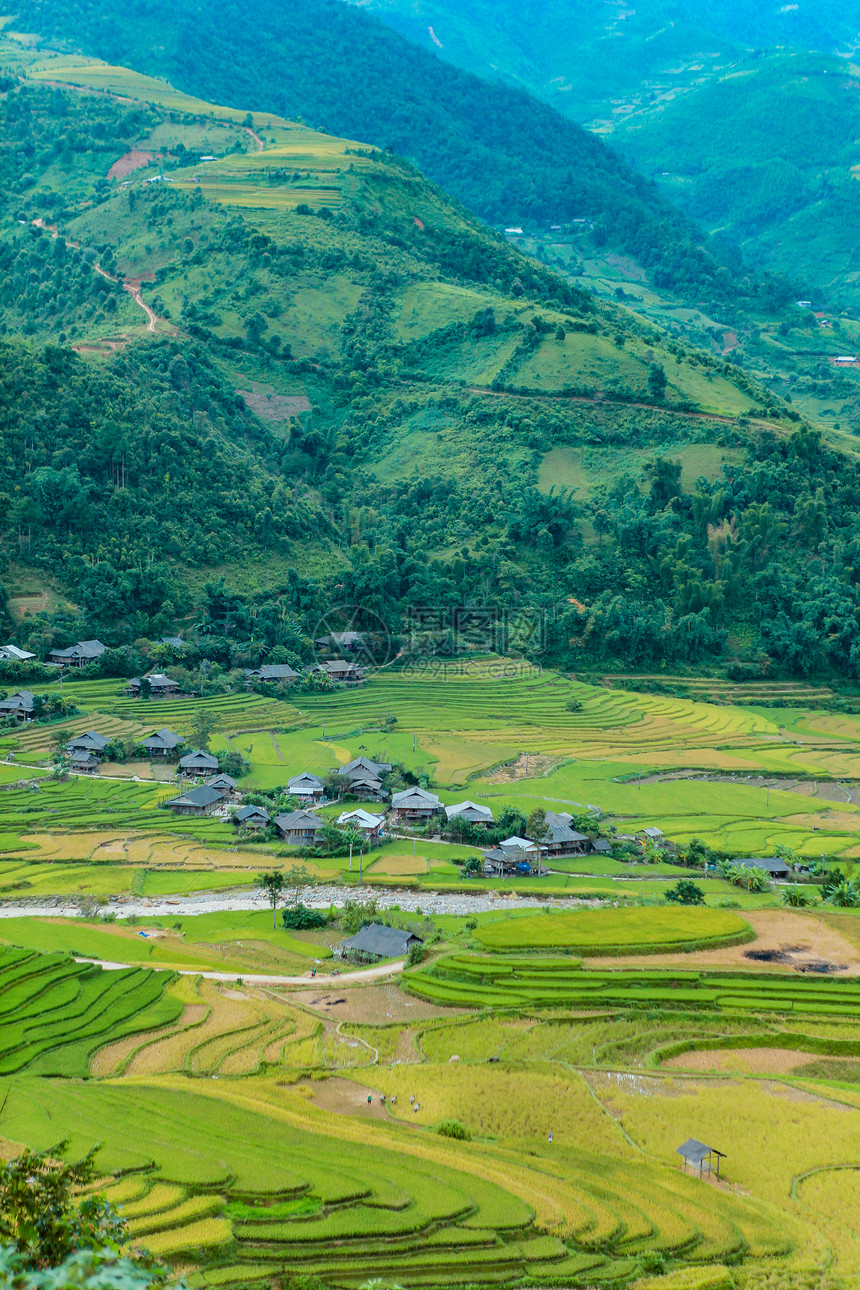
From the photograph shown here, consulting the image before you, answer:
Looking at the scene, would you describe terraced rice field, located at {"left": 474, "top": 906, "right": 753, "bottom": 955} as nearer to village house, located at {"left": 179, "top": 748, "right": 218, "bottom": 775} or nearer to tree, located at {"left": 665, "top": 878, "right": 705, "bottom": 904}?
tree, located at {"left": 665, "top": 878, "right": 705, "bottom": 904}

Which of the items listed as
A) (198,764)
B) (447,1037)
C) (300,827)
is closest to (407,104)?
Answer: (198,764)

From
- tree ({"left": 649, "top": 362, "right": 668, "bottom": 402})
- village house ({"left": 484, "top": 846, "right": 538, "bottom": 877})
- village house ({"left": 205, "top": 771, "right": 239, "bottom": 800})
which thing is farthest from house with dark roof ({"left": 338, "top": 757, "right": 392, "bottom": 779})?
tree ({"left": 649, "top": 362, "right": 668, "bottom": 402})

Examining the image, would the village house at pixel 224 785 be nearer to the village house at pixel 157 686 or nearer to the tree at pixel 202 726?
the tree at pixel 202 726

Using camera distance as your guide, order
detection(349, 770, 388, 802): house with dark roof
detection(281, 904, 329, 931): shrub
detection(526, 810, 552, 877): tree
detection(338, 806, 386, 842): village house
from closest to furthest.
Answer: detection(281, 904, 329, 931): shrub
detection(526, 810, 552, 877): tree
detection(338, 806, 386, 842): village house
detection(349, 770, 388, 802): house with dark roof

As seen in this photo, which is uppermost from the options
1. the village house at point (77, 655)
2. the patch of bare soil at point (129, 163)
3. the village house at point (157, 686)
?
the patch of bare soil at point (129, 163)

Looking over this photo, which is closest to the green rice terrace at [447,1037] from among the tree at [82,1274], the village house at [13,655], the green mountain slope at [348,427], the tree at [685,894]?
the tree at [685,894]

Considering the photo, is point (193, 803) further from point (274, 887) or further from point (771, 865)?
point (771, 865)
